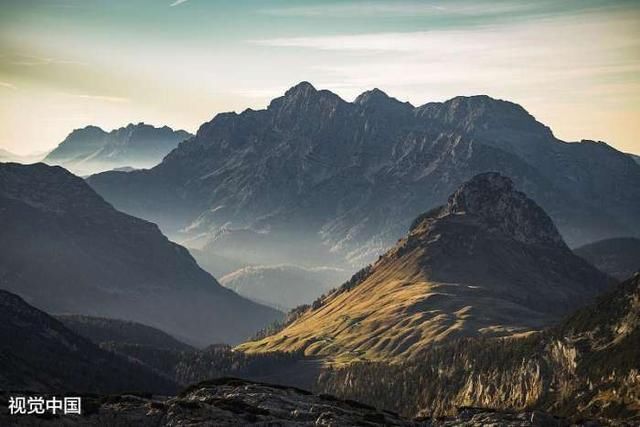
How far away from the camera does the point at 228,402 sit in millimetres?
160750

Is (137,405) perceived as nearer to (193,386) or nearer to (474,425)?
(193,386)

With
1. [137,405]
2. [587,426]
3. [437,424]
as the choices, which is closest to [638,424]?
[587,426]

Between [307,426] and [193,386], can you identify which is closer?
[307,426]

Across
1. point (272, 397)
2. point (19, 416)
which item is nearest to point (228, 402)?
point (272, 397)

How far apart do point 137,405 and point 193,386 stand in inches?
1067

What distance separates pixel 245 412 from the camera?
15562cm

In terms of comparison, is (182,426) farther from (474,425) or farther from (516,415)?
(516,415)

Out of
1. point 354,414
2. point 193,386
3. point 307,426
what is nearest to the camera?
point 307,426

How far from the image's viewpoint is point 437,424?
179m

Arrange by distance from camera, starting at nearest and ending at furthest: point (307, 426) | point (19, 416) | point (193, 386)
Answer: point (19, 416)
point (307, 426)
point (193, 386)

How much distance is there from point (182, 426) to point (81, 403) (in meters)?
23.3

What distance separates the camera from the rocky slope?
150375 mm

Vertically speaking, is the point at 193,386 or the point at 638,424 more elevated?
the point at 193,386

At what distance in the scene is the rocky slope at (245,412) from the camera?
150375 mm
